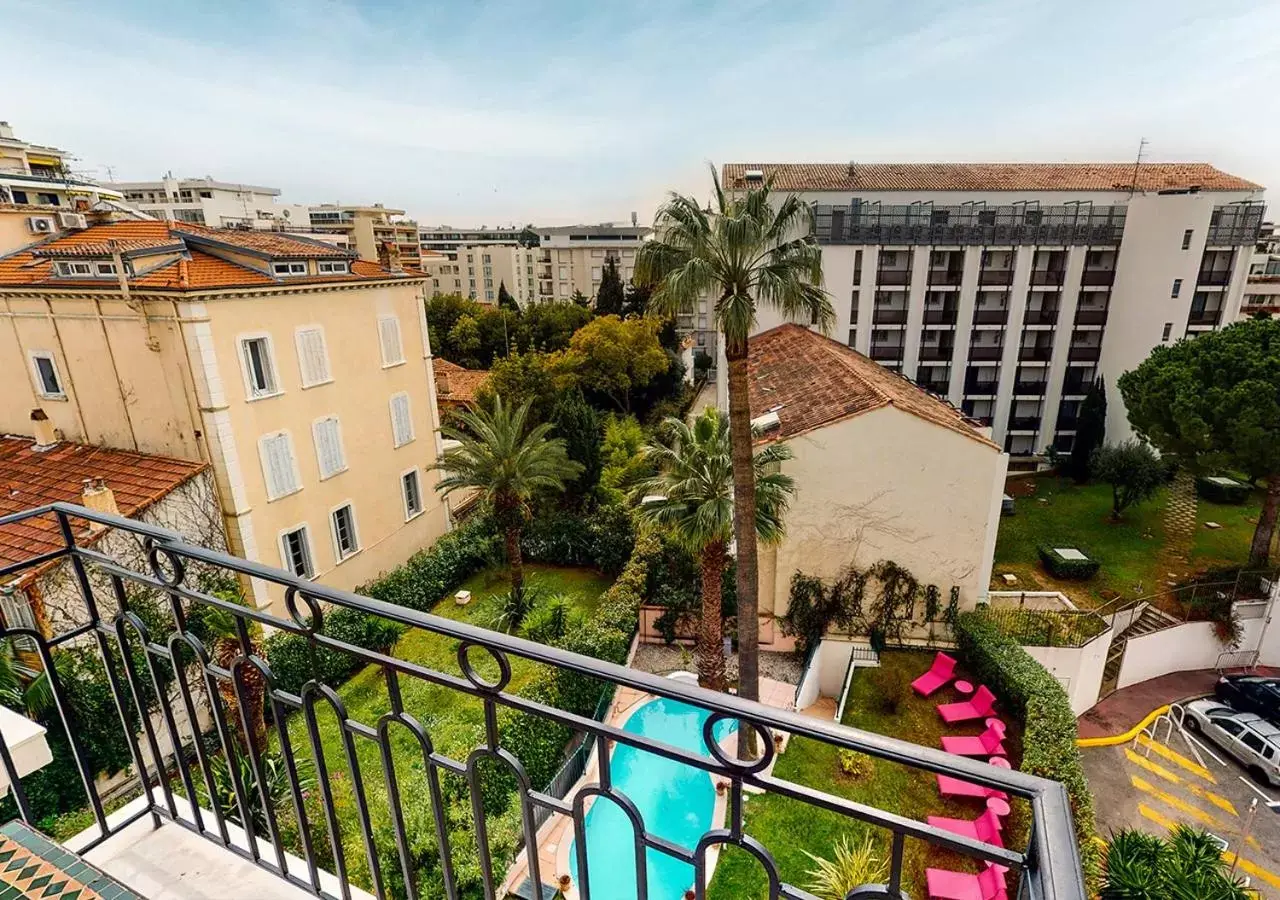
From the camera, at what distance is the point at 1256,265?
49938mm

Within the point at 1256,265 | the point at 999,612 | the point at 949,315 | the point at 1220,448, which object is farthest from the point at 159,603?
the point at 1256,265

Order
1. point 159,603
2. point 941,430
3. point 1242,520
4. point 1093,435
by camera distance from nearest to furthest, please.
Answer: point 159,603
point 941,430
point 1242,520
point 1093,435

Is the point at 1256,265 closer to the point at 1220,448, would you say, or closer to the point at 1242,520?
the point at 1242,520

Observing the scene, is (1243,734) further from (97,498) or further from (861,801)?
(97,498)

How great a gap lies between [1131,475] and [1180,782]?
44.2 feet

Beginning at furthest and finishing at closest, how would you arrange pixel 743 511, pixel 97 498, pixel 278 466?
1. pixel 278 466
2. pixel 97 498
3. pixel 743 511

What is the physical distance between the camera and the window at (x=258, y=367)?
14695mm

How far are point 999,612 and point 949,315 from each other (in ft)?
66.5

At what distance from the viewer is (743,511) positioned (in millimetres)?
11273

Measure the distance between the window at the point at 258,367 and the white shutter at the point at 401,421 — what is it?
13.8ft

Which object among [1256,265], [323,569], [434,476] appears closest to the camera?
[323,569]

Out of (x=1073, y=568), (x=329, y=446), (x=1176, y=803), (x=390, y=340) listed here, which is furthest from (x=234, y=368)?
(x=1073, y=568)

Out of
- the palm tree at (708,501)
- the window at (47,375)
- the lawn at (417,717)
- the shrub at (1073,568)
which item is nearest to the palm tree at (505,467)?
the lawn at (417,717)

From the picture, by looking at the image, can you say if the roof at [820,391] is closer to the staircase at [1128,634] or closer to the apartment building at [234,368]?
the staircase at [1128,634]
